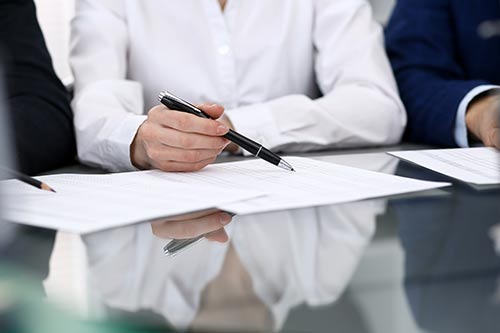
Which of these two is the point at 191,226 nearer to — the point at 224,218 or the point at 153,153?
the point at 224,218

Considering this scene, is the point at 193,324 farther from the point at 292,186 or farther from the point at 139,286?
the point at 292,186

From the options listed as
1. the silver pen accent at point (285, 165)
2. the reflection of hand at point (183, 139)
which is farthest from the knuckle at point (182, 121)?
the silver pen accent at point (285, 165)

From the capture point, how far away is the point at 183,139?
32.0 inches

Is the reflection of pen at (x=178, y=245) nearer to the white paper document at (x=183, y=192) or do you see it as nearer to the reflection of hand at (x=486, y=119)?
the white paper document at (x=183, y=192)

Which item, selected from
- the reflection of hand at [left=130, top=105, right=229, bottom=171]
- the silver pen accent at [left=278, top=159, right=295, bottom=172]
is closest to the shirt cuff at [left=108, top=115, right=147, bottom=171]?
the reflection of hand at [left=130, top=105, right=229, bottom=171]

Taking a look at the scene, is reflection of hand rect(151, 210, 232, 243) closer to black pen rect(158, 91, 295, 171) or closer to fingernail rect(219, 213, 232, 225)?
fingernail rect(219, 213, 232, 225)

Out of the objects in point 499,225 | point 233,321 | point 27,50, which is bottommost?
point 27,50

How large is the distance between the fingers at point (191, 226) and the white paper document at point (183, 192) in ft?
0.07

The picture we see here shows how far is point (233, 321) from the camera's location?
36cm

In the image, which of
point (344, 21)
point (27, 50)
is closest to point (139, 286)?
point (27, 50)

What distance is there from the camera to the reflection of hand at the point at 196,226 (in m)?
0.56

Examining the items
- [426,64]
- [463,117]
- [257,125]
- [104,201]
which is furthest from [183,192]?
[426,64]

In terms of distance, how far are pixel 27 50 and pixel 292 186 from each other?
69 cm

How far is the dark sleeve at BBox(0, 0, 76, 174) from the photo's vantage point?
3.24 ft
